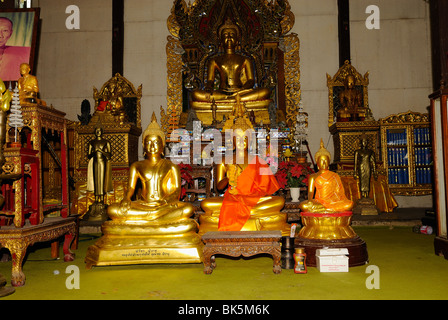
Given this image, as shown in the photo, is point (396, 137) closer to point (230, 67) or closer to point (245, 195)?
point (230, 67)

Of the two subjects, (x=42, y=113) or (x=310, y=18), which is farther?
(x=310, y=18)

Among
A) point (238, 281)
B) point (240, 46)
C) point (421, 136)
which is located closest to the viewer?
point (238, 281)

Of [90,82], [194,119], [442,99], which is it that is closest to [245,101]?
[194,119]

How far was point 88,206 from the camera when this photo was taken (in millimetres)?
7711

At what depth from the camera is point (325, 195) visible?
14.7 ft

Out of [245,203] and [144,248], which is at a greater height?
[245,203]

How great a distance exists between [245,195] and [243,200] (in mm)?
167

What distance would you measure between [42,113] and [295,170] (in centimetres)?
348

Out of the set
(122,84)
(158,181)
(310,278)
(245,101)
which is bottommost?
(310,278)

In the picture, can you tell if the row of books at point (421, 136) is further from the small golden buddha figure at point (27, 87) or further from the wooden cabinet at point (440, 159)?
the small golden buddha figure at point (27, 87)

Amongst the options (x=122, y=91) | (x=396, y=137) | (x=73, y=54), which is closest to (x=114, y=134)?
(x=122, y=91)

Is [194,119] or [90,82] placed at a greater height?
[90,82]

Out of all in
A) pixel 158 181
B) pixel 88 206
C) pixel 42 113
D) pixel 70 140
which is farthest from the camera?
pixel 70 140

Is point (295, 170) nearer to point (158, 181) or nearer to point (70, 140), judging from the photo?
point (158, 181)
